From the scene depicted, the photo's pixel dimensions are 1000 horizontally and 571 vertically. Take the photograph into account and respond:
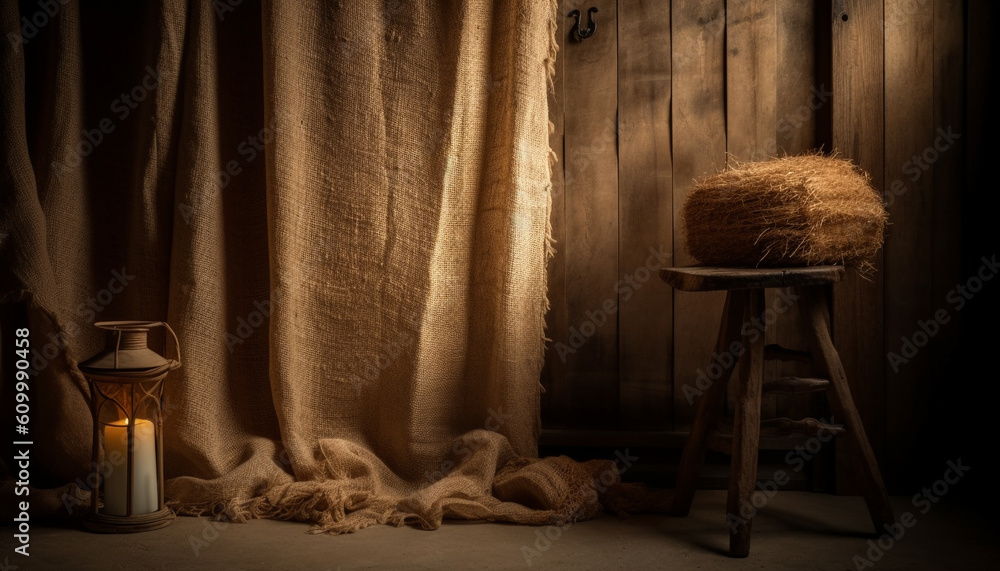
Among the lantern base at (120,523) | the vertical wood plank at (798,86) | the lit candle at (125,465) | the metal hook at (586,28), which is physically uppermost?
the metal hook at (586,28)

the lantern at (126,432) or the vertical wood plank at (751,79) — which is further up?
the vertical wood plank at (751,79)

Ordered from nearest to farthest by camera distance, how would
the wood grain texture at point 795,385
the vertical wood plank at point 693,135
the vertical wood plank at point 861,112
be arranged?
1. the wood grain texture at point 795,385
2. the vertical wood plank at point 861,112
3. the vertical wood plank at point 693,135

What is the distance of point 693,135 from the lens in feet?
8.17

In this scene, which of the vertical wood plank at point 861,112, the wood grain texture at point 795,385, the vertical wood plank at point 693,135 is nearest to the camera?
the wood grain texture at point 795,385

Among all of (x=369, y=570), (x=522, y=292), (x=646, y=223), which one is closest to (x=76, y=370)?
(x=369, y=570)

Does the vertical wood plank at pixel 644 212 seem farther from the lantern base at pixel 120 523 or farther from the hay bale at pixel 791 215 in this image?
the lantern base at pixel 120 523

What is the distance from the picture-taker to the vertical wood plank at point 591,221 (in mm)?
2518

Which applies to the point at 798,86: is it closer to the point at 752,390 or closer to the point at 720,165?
the point at 720,165

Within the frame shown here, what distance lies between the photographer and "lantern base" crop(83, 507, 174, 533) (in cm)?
211

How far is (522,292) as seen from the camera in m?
2.40

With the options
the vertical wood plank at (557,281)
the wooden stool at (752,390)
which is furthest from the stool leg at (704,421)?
the vertical wood plank at (557,281)

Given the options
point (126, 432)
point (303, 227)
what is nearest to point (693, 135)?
point (303, 227)

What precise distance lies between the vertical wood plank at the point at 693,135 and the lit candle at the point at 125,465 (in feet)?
5.26

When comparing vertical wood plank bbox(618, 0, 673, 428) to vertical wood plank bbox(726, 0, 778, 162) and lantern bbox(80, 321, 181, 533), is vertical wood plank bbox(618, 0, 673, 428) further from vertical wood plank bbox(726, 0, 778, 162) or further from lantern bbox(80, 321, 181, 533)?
lantern bbox(80, 321, 181, 533)
